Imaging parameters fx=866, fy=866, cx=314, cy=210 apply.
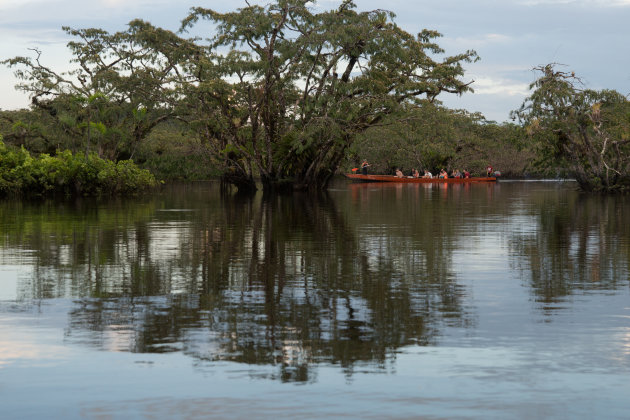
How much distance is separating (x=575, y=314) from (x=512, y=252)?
6.29 meters

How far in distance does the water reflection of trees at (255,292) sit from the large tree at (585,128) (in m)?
31.2

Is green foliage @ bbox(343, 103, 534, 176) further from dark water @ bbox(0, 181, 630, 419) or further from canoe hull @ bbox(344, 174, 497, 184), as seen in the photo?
dark water @ bbox(0, 181, 630, 419)

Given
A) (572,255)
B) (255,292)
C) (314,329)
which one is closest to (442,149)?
(572,255)

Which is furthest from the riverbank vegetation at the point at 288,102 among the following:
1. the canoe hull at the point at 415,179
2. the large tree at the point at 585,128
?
the canoe hull at the point at 415,179

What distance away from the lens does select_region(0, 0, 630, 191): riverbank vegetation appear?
4459cm

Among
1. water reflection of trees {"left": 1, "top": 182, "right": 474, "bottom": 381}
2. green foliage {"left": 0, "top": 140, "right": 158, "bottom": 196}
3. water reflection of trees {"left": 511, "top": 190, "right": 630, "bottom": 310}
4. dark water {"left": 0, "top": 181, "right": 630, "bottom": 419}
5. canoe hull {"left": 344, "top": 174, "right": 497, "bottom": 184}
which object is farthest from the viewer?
canoe hull {"left": 344, "top": 174, "right": 497, "bottom": 184}

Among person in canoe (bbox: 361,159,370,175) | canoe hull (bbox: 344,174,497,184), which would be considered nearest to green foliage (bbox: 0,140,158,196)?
canoe hull (bbox: 344,174,497,184)

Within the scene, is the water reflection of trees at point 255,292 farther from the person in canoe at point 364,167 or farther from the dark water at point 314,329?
the person in canoe at point 364,167

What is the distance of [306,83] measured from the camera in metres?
46.6

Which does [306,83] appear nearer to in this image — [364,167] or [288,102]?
[288,102]

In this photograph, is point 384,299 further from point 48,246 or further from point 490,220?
point 490,220

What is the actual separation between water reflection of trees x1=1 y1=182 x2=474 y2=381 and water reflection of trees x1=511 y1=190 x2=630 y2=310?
1.19 m

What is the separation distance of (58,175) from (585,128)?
2871 cm

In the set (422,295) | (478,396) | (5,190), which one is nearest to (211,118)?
(5,190)
